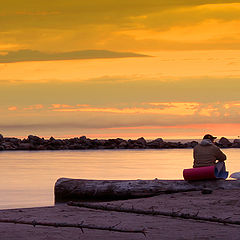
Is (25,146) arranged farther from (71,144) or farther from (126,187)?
(126,187)

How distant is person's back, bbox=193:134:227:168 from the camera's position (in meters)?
18.0

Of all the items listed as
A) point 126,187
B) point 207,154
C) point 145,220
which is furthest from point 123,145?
point 145,220

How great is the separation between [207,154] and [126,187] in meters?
2.65

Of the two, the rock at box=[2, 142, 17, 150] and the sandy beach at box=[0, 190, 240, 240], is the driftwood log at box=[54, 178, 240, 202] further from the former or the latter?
the rock at box=[2, 142, 17, 150]

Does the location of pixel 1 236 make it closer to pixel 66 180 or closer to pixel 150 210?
pixel 150 210

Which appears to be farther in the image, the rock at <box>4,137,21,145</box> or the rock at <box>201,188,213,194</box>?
the rock at <box>4,137,21,145</box>

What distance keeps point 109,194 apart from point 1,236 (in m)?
8.13

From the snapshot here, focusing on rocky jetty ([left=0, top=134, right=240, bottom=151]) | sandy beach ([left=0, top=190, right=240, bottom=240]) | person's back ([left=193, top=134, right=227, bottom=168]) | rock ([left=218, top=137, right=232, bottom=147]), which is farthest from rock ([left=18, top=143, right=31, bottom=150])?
sandy beach ([left=0, top=190, right=240, bottom=240])

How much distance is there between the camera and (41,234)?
35.9 ft

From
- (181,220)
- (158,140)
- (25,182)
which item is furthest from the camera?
(158,140)

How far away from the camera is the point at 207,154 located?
18.1m

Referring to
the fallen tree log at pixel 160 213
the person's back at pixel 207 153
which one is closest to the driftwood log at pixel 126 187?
the person's back at pixel 207 153

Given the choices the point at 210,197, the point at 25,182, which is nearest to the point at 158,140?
the point at 25,182

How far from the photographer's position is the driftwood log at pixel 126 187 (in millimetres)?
18250
